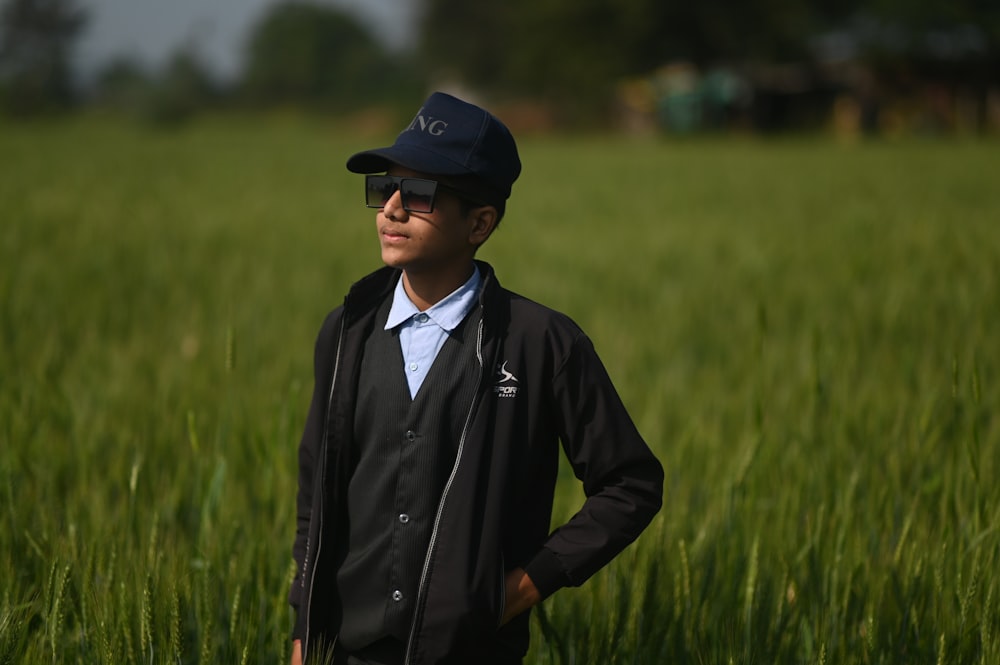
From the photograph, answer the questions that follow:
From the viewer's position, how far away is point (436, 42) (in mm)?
62719

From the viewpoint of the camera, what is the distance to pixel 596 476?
4.49ft

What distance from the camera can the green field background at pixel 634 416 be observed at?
177cm

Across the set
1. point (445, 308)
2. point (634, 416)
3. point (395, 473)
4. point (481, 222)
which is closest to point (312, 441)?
point (395, 473)

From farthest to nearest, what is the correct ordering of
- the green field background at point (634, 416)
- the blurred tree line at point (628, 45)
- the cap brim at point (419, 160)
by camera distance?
the blurred tree line at point (628, 45) < the green field background at point (634, 416) < the cap brim at point (419, 160)

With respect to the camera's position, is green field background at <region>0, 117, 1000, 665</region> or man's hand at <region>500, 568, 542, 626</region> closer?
man's hand at <region>500, 568, 542, 626</region>

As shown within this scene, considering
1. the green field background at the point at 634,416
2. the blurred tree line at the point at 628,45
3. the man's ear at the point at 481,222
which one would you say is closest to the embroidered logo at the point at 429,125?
the man's ear at the point at 481,222

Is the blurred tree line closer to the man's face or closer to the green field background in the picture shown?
the green field background

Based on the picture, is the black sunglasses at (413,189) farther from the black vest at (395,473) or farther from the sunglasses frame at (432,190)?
the black vest at (395,473)

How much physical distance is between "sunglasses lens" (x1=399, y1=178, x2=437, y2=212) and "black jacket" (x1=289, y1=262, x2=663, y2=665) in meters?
0.14

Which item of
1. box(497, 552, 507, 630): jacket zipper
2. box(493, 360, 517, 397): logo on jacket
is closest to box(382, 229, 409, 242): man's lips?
box(493, 360, 517, 397): logo on jacket

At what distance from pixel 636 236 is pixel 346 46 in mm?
112373

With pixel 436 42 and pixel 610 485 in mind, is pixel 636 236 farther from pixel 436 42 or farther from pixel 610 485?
pixel 436 42

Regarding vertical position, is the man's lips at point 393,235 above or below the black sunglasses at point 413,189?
below

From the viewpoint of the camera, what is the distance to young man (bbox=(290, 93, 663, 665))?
132 cm
